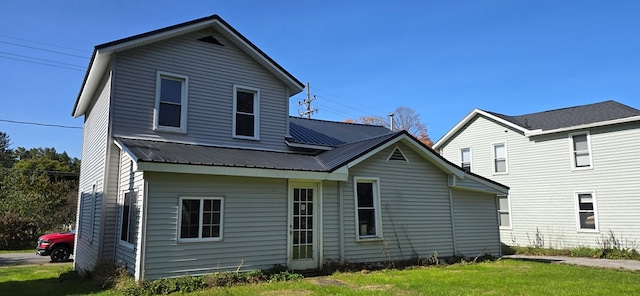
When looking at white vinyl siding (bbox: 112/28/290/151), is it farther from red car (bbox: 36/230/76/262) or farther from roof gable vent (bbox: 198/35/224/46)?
red car (bbox: 36/230/76/262)

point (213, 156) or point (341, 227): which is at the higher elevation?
point (213, 156)

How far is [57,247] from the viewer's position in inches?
706

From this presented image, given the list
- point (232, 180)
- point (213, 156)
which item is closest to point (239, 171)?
point (232, 180)

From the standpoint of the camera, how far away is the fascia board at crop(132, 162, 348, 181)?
8.65m

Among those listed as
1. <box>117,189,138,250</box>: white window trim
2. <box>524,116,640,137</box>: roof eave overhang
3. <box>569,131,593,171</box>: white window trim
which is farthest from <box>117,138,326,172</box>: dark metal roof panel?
<box>569,131,593,171</box>: white window trim

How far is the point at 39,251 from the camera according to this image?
1798 centimetres

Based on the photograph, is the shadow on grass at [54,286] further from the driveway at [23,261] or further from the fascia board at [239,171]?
the driveway at [23,261]

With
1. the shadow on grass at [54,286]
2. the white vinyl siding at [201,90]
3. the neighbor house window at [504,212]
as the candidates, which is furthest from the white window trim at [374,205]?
the neighbor house window at [504,212]

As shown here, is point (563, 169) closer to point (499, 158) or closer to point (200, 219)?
point (499, 158)

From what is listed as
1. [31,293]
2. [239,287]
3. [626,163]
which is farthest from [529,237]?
[31,293]

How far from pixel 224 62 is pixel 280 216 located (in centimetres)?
512

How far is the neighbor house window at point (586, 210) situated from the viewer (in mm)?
17156

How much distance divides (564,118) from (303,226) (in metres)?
15.1

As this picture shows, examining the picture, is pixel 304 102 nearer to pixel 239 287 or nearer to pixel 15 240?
pixel 15 240
